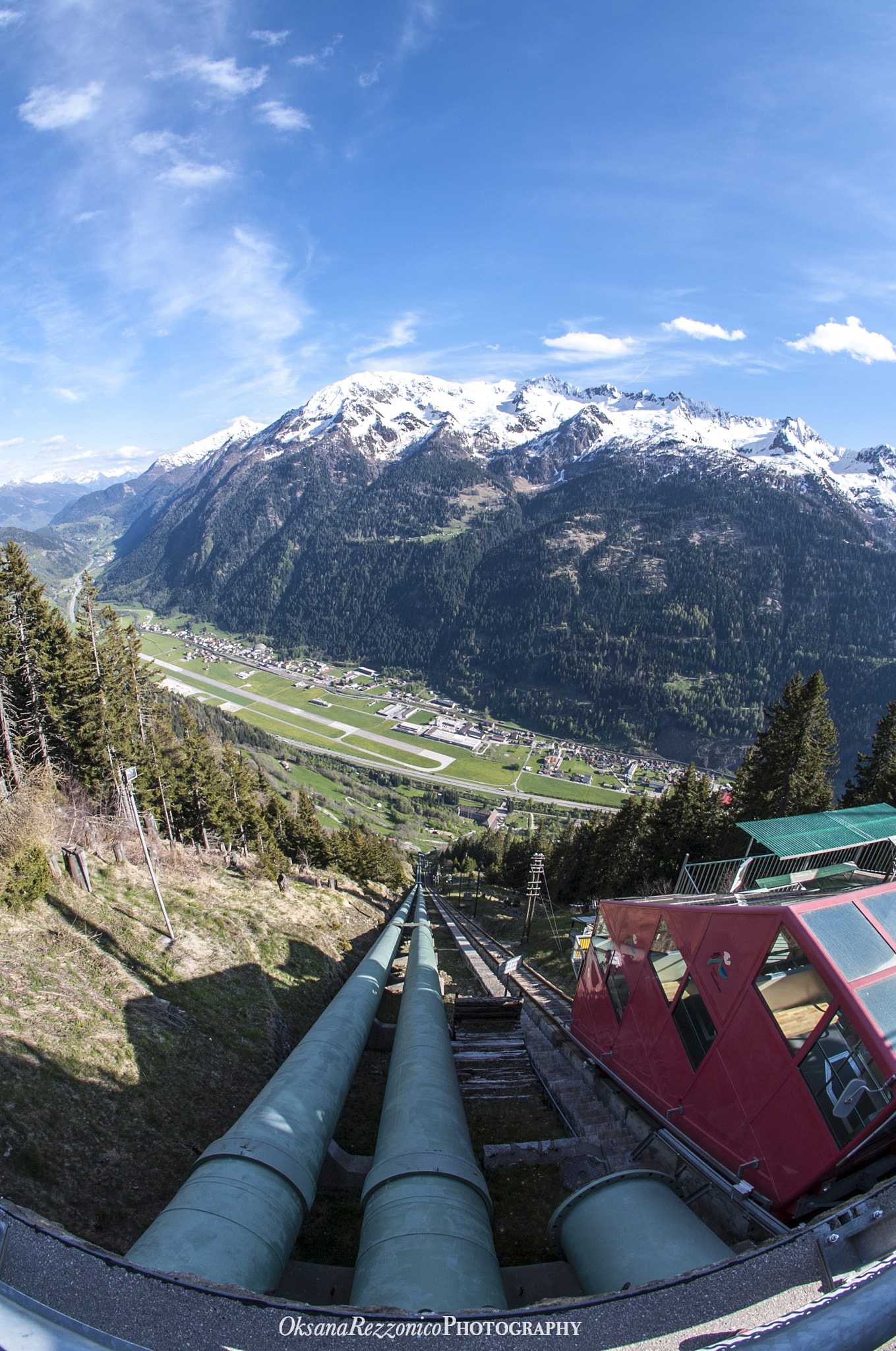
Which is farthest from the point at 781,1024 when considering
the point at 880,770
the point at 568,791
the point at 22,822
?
the point at 568,791

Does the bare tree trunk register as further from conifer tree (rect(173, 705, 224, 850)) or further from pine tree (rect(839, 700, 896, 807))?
pine tree (rect(839, 700, 896, 807))

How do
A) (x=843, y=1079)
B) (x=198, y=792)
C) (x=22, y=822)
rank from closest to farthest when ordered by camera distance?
(x=843, y=1079)
(x=22, y=822)
(x=198, y=792)

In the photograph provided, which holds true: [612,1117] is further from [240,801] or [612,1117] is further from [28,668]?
[240,801]

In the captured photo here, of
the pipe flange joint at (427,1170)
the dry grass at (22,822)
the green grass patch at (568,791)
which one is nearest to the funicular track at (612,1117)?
the pipe flange joint at (427,1170)

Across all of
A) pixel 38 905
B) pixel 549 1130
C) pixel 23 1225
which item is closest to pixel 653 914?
pixel 549 1130

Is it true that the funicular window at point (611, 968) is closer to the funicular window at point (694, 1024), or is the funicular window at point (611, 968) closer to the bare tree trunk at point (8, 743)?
the funicular window at point (694, 1024)

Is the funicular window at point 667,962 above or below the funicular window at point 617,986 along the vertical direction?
above

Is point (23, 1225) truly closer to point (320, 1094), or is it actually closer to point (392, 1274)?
point (392, 1274)
